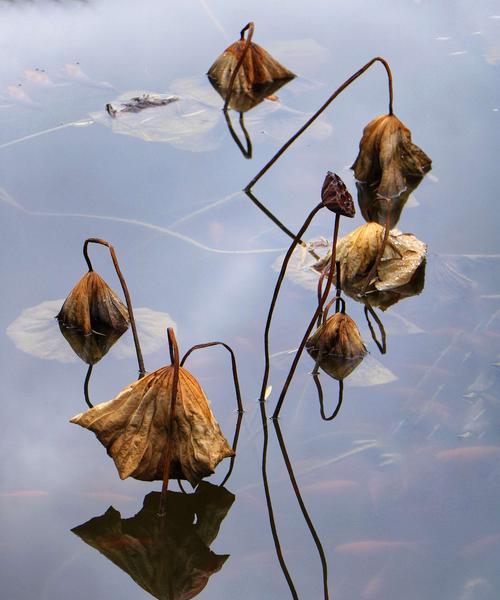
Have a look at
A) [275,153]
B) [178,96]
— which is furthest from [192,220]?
[178,96]

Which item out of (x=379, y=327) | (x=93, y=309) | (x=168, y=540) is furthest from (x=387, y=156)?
(x=168, y=540)

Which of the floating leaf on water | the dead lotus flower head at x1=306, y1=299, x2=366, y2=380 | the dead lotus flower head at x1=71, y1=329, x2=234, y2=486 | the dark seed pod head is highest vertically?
the dark seed pod head

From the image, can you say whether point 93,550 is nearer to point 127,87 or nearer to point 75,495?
point 75,495

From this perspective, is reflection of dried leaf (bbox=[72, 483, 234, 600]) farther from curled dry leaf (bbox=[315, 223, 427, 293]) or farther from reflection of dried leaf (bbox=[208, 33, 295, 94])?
reflection of dried leaf (bbox=[208, 33, 295, 94])

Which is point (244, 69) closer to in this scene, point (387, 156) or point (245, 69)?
point (245, 69)

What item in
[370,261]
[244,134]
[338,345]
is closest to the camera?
[338,345]

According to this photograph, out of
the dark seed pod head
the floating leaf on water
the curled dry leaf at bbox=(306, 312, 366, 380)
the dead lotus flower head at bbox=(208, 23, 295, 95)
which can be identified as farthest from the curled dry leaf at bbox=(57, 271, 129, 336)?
the dead lotus flower head at bbox=(208, 23, 295, 95)
